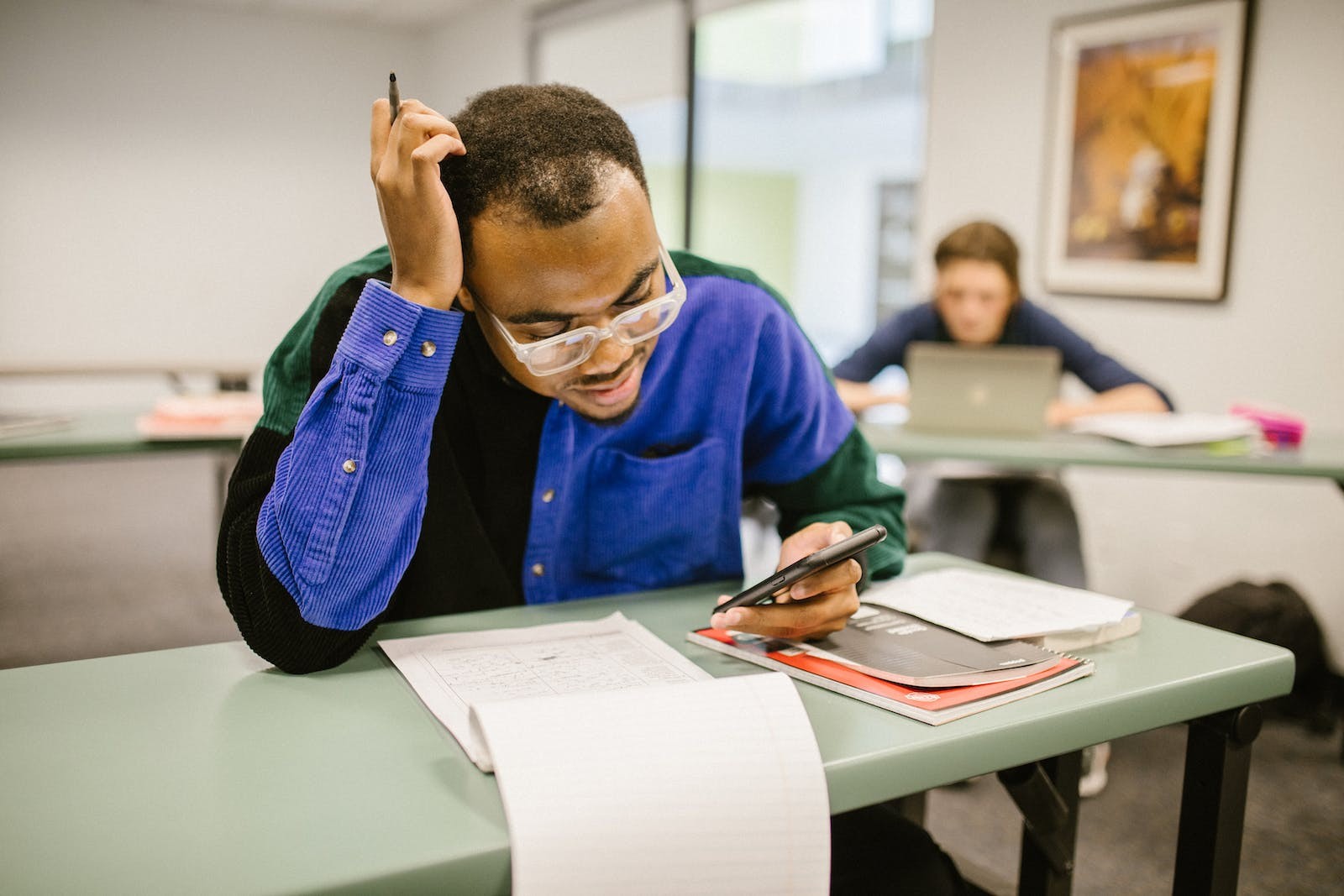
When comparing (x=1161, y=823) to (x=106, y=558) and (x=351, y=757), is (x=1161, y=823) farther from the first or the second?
(x=106, y=558)

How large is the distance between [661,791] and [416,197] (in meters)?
0.59

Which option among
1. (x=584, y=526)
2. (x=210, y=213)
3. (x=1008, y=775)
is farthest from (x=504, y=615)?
(x=210, y=213)

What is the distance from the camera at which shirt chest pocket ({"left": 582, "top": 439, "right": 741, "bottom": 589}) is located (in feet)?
4.14

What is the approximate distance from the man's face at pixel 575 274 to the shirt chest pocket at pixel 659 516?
175 millimetres

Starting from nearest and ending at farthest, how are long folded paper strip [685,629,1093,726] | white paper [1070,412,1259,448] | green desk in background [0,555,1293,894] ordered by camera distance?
green desk in background [0,555,1293,894] → long folded paper strip [685,629,1093,726] → white paper [1070,412,1259,448]

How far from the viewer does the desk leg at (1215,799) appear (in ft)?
3.27

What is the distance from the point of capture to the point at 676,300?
3.57 ft

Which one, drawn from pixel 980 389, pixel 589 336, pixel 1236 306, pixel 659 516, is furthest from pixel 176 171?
pixel 589 336

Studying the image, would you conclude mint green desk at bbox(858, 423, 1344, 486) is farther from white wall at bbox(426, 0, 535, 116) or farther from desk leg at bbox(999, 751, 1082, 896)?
white wall at bbox(426, 0, 535, 116)

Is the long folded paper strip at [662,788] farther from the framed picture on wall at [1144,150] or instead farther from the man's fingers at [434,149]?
the framed picture on wall at [1144,150]

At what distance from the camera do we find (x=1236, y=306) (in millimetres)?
3244

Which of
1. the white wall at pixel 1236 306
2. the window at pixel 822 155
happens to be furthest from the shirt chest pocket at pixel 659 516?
the window at pixel 822 155

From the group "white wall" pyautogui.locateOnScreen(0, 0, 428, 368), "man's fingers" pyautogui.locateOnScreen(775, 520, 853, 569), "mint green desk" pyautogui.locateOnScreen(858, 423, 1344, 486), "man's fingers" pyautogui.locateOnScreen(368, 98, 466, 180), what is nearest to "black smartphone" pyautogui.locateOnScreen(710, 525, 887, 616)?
"man's fingers" pyautogui.locateOnScreen(775, 520, 853, 569)

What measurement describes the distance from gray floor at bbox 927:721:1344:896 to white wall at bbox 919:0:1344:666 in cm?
75
